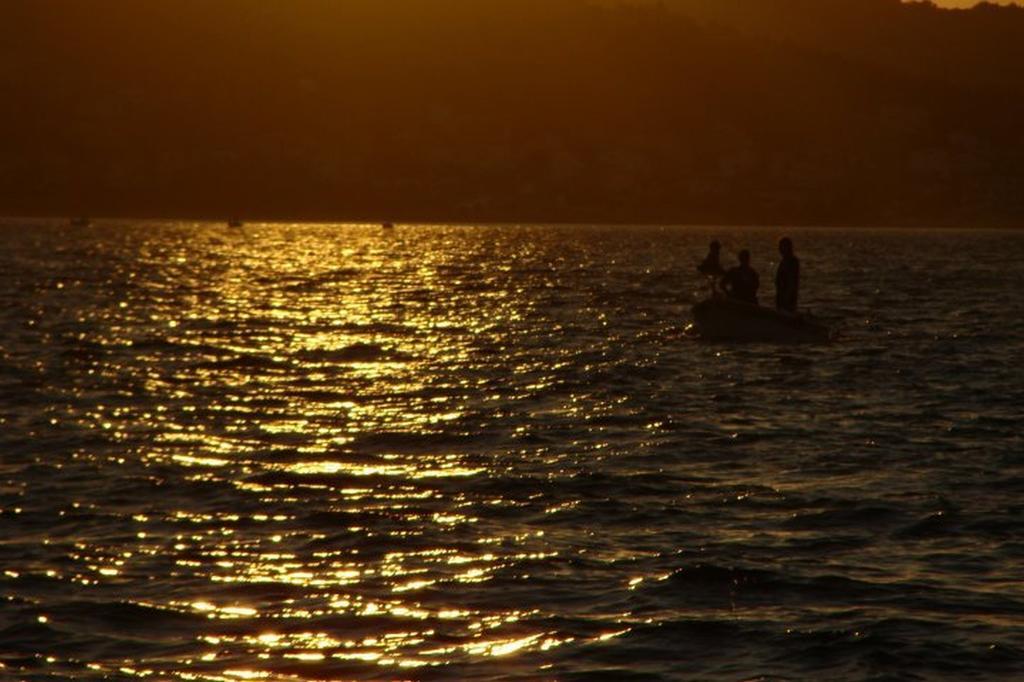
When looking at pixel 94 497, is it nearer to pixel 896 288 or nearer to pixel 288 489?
pixel 288 489

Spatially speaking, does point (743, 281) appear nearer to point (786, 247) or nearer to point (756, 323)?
point (756, 323)

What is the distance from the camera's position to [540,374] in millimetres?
34562

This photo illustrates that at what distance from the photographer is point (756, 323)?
129 ft

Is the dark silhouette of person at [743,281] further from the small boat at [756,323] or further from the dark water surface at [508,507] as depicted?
the dark water surface at [508,507]

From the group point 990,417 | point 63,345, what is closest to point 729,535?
point 990,417

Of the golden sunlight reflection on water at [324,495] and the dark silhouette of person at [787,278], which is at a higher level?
the dark silhouette of person at [787,278]

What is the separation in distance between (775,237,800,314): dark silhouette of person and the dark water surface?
1.27 metres

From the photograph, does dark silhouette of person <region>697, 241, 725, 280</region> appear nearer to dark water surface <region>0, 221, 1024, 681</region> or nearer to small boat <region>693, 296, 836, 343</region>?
small boat <region>693, 296, 836, 343</region>

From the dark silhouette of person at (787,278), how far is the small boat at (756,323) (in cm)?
42

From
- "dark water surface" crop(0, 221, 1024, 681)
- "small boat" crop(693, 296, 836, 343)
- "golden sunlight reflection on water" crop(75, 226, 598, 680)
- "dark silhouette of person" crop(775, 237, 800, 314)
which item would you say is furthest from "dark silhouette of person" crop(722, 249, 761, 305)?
"golden sunlight reflection on water" crop(75, 226, 598, 680)

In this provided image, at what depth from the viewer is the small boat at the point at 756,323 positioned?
3925cm

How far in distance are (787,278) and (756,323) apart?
1201 mm

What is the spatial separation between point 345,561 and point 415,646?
9.37 feet

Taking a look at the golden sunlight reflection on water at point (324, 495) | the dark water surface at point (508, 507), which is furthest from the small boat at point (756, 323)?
the golden sunlight reflection on water at point (324, 495)
